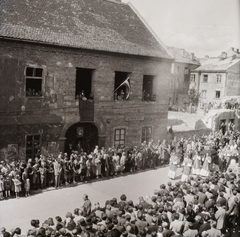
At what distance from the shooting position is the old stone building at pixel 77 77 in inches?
574

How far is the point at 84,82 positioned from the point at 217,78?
17291mm

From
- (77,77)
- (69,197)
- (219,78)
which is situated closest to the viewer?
(69,197)

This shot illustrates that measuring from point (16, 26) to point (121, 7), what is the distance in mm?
8913

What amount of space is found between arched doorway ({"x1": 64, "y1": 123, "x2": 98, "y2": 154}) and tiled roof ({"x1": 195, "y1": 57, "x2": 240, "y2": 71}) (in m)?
16.1

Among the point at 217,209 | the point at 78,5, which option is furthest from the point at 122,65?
the point at 217,209

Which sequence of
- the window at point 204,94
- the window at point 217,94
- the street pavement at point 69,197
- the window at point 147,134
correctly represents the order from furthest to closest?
1. the window at point 204,94
2. the window at point 217,94
3. the window at point 147,134
4. the street pavement at point 69,197

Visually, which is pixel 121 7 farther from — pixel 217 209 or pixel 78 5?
pixel 217 209

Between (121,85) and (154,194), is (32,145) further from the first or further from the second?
(154,194)

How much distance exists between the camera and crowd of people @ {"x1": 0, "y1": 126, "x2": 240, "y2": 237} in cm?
873

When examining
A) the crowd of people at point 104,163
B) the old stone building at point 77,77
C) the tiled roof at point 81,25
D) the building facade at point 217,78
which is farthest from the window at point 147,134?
the building facade at point 217,78

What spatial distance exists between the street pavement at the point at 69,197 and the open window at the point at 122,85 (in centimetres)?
501

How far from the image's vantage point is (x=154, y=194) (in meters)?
11.9

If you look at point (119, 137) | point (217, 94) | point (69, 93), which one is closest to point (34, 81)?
point (69, 93)

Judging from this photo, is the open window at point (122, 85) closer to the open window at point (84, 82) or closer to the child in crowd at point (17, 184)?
the open window at point (84, 82)
